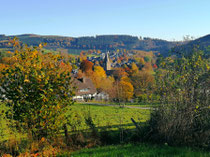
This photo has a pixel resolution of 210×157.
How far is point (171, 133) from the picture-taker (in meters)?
6.28

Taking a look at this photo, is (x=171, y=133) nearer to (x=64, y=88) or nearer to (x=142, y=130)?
(x=142, y=130)

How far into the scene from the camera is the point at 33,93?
6301 millimetres

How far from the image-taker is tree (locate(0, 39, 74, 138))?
20.3 feet

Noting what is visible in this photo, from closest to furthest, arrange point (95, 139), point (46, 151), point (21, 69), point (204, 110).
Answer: point (46, 151), point (21, 69), point (204, 110), point (95, 139)

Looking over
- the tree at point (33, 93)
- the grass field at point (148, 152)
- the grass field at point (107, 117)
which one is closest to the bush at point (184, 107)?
the grass field at point (148, 152)

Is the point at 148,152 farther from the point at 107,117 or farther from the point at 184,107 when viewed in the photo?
the point at 107,117

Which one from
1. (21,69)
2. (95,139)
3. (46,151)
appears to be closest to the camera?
(46,151)

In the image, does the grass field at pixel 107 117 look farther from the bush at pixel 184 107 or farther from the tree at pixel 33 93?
the bush at pixel 184 107

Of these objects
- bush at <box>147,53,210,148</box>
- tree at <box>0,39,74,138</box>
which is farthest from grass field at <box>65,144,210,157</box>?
tree at <box>0,39,74,138</box>

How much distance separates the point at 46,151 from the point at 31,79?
221 centimetres

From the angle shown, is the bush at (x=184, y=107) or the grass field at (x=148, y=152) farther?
the bush at (x=184, y=107)

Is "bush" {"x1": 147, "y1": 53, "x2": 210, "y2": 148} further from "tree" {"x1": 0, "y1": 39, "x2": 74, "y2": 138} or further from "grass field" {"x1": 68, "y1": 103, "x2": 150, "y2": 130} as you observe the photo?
"tree" {"x1": 0, "y1": 39, "x2": 74, "y2": 138}

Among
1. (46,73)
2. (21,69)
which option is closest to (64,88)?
(46,73)

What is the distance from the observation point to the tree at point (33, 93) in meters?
6.18
